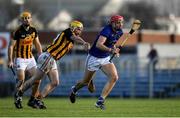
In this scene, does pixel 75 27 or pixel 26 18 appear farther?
pixel 26 18

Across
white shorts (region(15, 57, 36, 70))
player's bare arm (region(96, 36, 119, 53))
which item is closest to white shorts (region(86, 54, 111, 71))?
→ player's bare arm (region(96, 36, 119, 53))

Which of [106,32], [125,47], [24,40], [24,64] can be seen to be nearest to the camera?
[106,32]

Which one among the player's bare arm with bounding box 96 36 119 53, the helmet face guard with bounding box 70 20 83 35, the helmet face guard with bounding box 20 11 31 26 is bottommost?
the player's bare arm with bounding box 96 36 119 53

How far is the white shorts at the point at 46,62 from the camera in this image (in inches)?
875

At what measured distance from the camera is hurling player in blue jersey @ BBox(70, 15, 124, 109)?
864 inches

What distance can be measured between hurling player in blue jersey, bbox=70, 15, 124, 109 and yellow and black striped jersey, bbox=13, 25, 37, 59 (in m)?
1.52

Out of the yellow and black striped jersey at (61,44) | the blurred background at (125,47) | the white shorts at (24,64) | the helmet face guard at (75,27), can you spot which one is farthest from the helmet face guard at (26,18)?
the blurred background at (125,47)

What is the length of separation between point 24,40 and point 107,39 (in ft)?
6.93

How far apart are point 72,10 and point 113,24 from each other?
71721 mm

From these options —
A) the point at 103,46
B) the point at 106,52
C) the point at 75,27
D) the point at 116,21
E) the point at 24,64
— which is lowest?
the point at 24,64

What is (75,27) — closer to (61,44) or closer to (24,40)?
(61,44)

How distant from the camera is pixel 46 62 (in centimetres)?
2225

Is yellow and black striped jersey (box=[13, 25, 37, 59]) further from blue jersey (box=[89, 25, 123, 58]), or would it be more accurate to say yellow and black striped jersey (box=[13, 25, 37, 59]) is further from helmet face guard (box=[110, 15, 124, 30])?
helmet face guard (box=[110, 15, 124, 30])

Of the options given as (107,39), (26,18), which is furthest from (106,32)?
(26,18)
